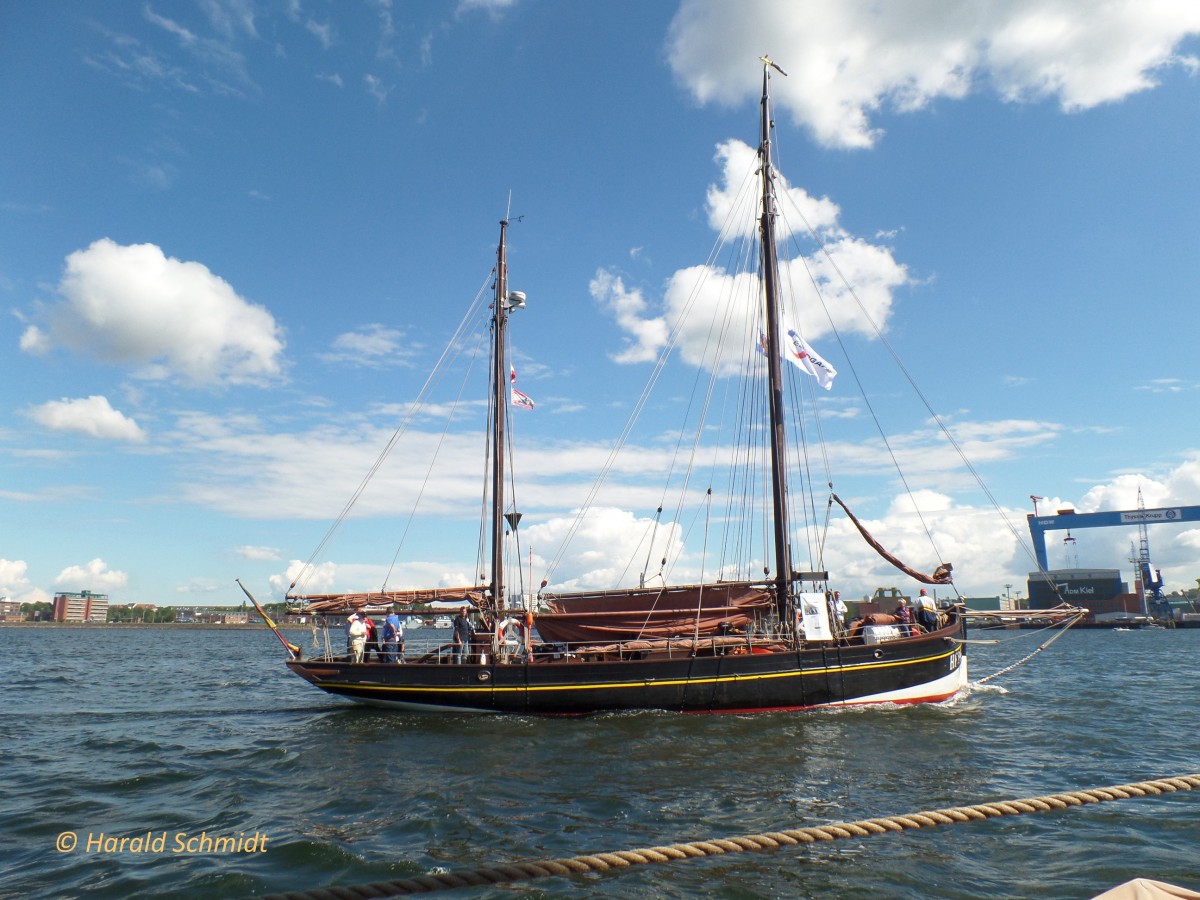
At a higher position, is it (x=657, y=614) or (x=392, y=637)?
(x=657, y=614)

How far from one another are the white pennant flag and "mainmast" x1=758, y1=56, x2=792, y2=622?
1.50 ft

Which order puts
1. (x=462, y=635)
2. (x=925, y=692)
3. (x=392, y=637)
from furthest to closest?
(x=392, y=637)
(x=462, y=635)
(x=925, y=692)

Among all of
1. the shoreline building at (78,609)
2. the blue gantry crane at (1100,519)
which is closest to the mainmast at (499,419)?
the blue gantry crane at (1100,519)

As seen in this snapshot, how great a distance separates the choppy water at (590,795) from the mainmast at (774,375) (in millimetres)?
4663

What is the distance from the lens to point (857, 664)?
2178cm

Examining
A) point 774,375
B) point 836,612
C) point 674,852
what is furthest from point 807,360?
point 674,852

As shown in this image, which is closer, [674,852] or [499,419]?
[674,852]

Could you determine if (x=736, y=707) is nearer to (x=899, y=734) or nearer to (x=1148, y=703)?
(x=899, y=734)

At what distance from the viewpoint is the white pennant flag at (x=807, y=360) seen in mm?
25719

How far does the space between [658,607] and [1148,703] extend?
17.3 m

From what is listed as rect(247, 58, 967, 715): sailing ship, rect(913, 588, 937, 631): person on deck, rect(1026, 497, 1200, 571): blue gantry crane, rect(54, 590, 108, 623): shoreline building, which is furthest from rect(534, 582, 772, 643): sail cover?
rect(54, 590, 108, 623): shoreline building

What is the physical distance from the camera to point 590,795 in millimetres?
12578

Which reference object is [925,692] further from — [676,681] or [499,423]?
[499,423]

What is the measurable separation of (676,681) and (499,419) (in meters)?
11.9
